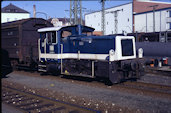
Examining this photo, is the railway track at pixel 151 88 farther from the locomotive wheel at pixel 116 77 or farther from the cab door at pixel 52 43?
the cab door at pixel 52 43

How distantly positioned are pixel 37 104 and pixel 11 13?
62.1 meters

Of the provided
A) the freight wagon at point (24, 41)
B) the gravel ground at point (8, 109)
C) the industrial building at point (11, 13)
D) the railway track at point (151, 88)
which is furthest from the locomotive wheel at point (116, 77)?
the industrial building at point (11, 13)

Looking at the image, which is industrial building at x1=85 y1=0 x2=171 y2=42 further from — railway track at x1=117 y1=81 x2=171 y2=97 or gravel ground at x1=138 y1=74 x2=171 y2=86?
railway track at x1=117 y1=81 x2=171 y2=97

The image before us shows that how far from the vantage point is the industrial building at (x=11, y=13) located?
61.8 m

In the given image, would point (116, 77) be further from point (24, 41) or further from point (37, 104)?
point (24, 41)

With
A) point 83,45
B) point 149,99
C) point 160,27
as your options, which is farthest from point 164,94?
point 160,27

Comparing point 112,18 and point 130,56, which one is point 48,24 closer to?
point 130,56

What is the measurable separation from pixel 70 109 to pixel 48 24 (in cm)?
1016

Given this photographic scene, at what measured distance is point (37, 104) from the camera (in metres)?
6.70

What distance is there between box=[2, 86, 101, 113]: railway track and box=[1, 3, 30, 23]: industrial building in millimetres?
59238

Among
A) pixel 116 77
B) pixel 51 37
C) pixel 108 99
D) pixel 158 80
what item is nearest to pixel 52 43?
pixel 51 37

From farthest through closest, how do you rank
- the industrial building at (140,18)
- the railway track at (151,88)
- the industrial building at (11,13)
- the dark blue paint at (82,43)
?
1. the industrial building at (11,13)
2. the industrial building at (140,18)
3. the dark blue paint at (82,43)
4. the railway track at (151,88)

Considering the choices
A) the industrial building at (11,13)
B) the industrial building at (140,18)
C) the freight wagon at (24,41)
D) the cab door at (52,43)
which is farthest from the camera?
the industrial building at (11,13)

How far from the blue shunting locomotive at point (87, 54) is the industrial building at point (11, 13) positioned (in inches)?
2167
